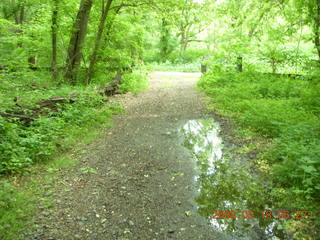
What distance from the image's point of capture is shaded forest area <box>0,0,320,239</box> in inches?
165

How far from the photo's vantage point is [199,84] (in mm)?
13070

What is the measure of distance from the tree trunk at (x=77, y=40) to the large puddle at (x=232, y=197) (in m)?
7.32

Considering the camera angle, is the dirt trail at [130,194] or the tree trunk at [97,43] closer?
the dirt trail at [130,194]

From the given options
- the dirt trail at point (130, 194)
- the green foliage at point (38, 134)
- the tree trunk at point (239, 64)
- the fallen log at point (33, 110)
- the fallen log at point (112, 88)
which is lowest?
the dirt trail at point (130, 194)

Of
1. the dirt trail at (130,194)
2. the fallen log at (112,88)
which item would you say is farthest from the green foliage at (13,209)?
the fallen log at (112,88)

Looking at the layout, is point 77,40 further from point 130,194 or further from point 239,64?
point 130,194

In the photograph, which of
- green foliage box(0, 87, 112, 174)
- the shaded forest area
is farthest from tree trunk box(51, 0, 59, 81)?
green foliage box(0, 87, 112, 174)

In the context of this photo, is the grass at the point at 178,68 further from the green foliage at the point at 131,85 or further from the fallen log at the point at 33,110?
the fallen log at the point at 33,110

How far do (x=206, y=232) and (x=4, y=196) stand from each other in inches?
111

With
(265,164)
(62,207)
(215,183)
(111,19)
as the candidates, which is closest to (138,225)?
(62,207)

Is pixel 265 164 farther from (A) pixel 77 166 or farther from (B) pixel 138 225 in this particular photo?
(A) pixel 77 166

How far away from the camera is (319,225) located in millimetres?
3078

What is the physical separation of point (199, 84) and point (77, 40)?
6266 millimetres

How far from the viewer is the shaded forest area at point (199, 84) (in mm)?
4191
